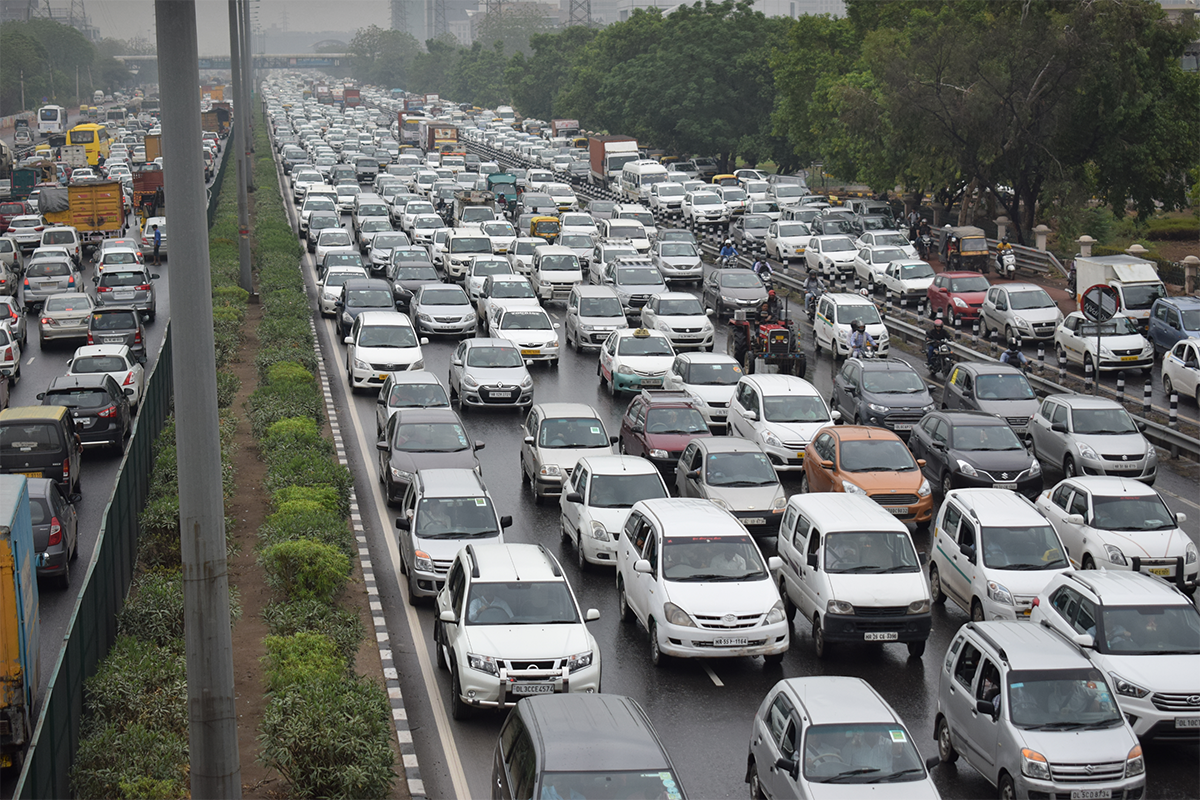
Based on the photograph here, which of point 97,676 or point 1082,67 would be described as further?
point 1082,67

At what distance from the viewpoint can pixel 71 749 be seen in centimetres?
1259

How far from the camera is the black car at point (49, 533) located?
19.1 m

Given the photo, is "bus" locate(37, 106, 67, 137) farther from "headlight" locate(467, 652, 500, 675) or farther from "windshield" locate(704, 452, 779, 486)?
"headlight" locate(467, 652, 500, 675)

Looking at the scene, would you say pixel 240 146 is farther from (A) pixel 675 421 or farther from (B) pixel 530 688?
(B) pixel 530 688

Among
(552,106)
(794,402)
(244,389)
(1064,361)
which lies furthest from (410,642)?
(552,106)

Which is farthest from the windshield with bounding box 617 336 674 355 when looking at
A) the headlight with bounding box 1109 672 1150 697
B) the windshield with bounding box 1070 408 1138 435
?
the headlight with bounding box 1109 672 1150 697

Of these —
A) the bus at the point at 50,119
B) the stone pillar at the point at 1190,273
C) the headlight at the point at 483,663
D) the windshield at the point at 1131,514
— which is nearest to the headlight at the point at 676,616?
the headlight at the point at 483,663

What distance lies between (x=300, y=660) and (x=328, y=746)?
249 centimetres

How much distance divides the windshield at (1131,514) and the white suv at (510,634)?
334 inches

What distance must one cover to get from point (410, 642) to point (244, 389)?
52.0ft

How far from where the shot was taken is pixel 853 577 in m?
17.4

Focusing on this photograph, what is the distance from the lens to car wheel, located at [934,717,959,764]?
14336mm

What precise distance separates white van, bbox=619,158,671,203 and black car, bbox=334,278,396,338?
34.0m

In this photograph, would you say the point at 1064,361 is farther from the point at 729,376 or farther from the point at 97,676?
the point at 97,676
